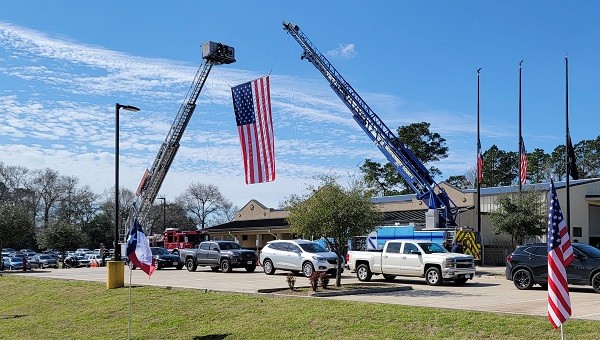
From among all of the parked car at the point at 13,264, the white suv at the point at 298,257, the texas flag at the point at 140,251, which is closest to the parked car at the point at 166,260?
the white suv at the point at 298,257

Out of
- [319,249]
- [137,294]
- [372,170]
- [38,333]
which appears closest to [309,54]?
[319,249]

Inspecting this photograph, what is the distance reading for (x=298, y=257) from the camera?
2817cm

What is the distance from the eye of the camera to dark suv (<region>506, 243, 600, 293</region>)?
20.1 m

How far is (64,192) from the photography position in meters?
107

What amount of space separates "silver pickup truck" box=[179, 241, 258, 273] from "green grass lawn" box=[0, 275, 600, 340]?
33.1 ft

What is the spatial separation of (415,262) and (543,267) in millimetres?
4739

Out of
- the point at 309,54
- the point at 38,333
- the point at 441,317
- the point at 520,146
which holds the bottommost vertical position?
the point at 38,333

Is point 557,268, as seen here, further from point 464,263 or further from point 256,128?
point 256,128

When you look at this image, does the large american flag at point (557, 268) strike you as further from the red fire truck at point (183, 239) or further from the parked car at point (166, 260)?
the red fire truck at point (183, 239)

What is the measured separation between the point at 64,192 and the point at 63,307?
91357mm

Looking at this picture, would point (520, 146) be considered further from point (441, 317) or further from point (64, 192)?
point (64, 192)

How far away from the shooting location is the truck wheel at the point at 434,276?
77.2 feet

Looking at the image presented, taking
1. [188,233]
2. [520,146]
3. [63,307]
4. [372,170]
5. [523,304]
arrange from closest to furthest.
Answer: [523,304] < [63,307] < [520,146] < [188,233] < [372,170]

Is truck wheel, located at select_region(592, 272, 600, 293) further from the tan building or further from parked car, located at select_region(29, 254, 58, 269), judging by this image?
parked car, located at select_region(29, 254, 58, 269)
